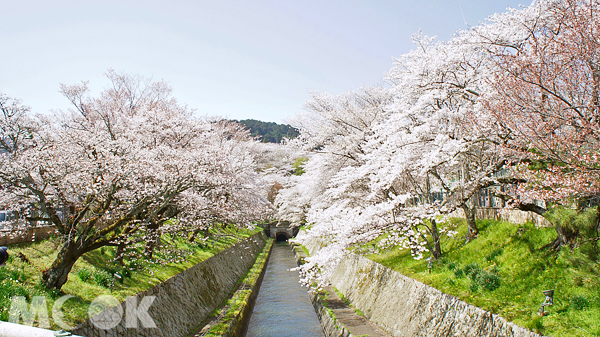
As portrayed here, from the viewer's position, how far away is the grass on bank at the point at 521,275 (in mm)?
6488

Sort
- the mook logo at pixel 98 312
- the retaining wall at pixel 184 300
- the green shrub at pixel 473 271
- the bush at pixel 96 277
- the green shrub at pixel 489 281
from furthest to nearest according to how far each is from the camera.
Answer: the bush at pixel 96 277 → the green shrub at pixel 473 271 → the retaining wall at pixel 184 300 → the green shrub at pixel 489 281 → the mook logo at pixel 98 312

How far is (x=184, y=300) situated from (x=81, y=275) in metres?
3.98

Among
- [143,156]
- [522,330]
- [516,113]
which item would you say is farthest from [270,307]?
[516,113]

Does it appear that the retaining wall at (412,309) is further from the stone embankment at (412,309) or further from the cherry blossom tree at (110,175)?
the cherry blossom tree at (110,175)

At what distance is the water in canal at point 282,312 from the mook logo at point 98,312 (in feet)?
19.1

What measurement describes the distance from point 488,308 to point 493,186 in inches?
182

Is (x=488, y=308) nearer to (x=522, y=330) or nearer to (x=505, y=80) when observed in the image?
(x=522, y=330)

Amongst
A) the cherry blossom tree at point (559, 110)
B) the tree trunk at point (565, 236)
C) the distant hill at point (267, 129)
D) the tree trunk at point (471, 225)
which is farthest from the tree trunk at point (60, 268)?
the distant hill at point (267, 129)

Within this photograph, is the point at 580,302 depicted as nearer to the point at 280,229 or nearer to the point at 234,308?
the point at 234,308

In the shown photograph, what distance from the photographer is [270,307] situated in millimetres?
18406

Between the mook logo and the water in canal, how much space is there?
583 centimetres

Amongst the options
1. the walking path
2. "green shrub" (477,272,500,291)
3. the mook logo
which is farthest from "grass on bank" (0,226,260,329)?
"green shrub" (477,272,500,291)

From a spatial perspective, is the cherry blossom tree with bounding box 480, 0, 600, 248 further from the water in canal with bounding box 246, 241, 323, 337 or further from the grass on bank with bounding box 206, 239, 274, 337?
the water in canal with bounding box 246, 241, 323, 337

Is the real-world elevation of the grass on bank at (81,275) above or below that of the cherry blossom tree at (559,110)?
below
